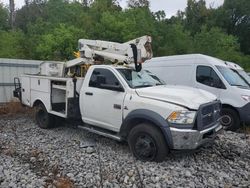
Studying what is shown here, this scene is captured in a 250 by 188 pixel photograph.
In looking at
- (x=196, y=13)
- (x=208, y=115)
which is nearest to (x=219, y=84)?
(x=208, y=115)

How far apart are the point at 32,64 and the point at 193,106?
851 centimetres

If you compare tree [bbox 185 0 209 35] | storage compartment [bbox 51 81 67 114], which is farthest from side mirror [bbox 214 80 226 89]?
tree [bbox 185 0 209 35]

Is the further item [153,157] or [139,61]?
[139,61]

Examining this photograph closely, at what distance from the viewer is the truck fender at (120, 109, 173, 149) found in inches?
215

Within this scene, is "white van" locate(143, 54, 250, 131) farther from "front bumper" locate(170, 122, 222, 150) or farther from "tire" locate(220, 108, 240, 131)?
"front bumper" locate(170, 122, 222, 150)

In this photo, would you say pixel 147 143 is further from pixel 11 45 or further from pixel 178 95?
pixel 11 45

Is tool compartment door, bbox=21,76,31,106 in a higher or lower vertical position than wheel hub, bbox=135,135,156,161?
higher

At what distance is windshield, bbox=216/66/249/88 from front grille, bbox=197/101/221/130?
2.92 meters

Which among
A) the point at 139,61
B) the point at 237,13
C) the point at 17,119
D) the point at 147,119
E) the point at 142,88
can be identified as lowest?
the point at 17,119

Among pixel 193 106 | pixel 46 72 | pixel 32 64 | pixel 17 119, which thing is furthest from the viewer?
pixel 32 64

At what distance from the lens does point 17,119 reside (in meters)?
9.93

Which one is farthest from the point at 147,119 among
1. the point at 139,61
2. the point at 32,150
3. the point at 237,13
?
the point at 237,13

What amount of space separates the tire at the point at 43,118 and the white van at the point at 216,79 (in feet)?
14.2

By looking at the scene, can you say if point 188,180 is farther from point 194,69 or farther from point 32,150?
point 194,69
